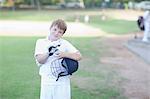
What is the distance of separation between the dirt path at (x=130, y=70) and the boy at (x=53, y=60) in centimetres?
397

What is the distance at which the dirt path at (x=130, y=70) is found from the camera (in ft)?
32.6

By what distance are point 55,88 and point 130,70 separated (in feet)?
26.5

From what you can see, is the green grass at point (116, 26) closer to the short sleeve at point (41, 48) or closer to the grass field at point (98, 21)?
the grass field at point (98, 21)

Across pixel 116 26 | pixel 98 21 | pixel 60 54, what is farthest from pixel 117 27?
pixel 60 54

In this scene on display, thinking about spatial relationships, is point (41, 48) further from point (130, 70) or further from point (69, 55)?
point (130, 70)

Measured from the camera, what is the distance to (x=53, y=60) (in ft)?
18.3

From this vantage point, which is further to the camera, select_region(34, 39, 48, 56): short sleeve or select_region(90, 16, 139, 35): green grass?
select_region(90, 16, 139, 35): green grass

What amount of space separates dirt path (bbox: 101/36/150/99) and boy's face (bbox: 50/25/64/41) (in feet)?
13.6

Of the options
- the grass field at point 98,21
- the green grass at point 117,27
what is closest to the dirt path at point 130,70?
the green grass at point 117,27

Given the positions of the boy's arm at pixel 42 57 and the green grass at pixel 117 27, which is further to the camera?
the green grass at pixel 117 27

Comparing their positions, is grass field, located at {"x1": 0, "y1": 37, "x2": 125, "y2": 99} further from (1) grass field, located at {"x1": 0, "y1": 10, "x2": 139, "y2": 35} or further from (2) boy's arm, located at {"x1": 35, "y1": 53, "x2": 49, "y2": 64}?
(1) grass field, located at {"x1": 0, "y1": 10, "x2": 139, "y2": 35}

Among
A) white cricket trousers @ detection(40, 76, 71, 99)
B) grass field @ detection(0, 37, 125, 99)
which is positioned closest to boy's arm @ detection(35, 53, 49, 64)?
white cricket trousers @ detection(40, 76, 71, 99)

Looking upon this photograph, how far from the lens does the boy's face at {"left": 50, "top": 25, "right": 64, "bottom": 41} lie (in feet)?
17.8

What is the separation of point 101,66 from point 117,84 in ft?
10.7
